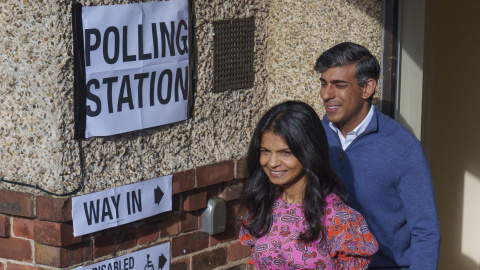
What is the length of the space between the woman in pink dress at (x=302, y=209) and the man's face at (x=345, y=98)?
0.48m

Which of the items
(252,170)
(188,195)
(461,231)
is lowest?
(461,231)

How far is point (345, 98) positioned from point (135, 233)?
43.1 inches

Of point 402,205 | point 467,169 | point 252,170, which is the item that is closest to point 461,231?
point 467,169

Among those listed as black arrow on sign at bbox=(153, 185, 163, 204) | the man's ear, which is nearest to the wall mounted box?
black arrow on sign at bbox=(153, 185, 163, 204)

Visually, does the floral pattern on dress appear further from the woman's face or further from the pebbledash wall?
the pebbledash wall

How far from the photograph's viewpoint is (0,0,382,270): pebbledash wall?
3.21 meters

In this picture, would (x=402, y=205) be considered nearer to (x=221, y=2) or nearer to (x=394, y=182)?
(x=394, y=182)

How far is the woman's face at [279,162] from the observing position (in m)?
3.02

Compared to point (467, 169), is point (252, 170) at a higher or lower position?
higher

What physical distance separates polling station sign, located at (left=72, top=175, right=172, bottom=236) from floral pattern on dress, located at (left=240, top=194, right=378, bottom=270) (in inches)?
27.8

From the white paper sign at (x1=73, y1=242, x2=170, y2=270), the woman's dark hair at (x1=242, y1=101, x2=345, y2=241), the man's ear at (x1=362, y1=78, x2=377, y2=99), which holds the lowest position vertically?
the white paper sign at (x1=73, y1=242, x2=170, y2=270)

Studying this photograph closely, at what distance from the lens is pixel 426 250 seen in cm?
321

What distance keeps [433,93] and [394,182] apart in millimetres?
2496

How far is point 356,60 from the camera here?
Result: 3.54m
